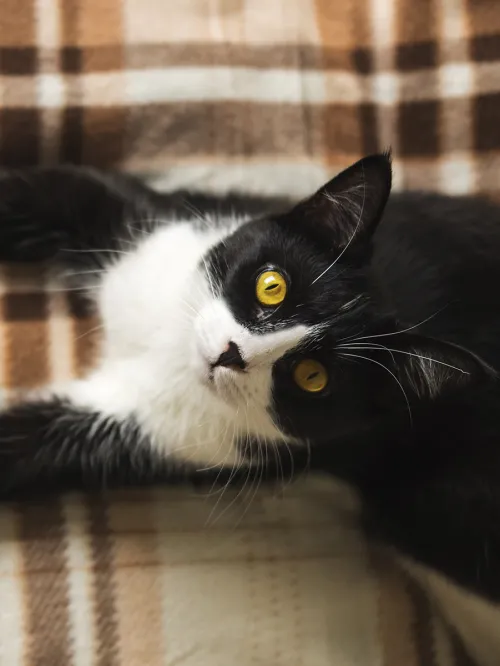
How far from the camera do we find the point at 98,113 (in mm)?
1434

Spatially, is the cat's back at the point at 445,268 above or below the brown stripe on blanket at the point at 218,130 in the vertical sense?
below

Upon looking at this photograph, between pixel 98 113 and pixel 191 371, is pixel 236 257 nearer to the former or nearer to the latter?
pixel 191 371

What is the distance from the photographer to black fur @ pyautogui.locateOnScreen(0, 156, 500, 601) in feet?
3.47

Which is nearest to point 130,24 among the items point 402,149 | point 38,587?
point 402,149

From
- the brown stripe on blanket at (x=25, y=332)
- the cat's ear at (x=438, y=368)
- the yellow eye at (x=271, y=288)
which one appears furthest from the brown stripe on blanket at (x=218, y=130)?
the cat's ear at (x=438, y=368)

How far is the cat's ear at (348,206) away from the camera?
3.30 ft

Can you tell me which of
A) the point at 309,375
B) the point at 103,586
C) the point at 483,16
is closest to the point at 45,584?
the point at 103,586

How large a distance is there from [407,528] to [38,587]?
633mm

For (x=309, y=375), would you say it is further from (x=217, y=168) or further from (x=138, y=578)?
(x=217, y=168)

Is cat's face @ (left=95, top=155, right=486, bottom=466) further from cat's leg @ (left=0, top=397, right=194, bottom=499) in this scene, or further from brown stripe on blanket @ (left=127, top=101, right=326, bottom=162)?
brown stripe on blanket @ (left=127, top=101, right=326, bottom=162)

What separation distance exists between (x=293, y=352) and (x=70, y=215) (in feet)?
1.83

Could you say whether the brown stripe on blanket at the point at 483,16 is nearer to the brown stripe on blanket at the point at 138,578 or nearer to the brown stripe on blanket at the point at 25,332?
the brown stripe on blanket at the point at 25,332

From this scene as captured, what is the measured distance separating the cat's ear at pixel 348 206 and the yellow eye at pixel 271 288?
101 millimetres

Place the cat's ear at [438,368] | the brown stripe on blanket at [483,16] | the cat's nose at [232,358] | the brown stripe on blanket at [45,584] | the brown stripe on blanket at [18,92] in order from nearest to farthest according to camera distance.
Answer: the cat's ear at [438,368]
the cat's nose at [232,358]
the brown stripe on blanket at [45,584]
the brown stripe on blanket at [18,92]
the brown stripe on blanket at [483,16]
